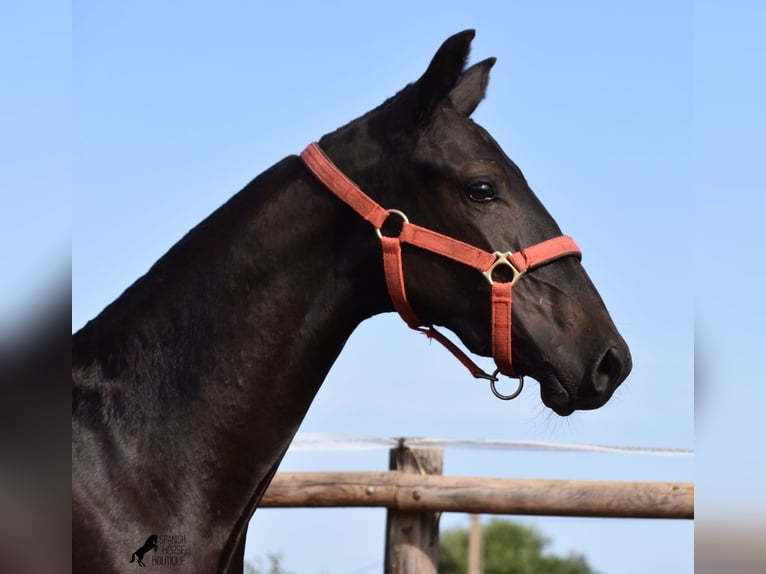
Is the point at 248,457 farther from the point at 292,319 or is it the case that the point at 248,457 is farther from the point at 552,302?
the point at 552,302

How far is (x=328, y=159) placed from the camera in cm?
288

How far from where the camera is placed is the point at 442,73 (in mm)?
2842

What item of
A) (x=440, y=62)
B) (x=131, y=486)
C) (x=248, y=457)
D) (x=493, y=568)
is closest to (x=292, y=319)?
(x=248, y=457)

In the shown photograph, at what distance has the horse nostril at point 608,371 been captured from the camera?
2.66 meters

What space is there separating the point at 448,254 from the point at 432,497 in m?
2.87

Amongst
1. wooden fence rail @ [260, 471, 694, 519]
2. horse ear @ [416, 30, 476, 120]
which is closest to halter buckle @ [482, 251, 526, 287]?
horse ear @ [416, 30, 476, 120]

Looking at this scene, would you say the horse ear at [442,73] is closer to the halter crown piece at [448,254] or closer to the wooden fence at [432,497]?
the halter crown piece at [448,254]

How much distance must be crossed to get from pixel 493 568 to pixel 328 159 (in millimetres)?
24651

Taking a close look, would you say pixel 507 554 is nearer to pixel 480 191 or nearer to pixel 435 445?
pixel 435 445

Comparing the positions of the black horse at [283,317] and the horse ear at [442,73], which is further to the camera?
the horse ear at [442,73]

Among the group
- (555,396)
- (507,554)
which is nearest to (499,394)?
(555,396)

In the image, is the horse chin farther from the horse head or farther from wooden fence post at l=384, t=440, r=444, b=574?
wooden fence post at l=384, t=440, r=444, b=574

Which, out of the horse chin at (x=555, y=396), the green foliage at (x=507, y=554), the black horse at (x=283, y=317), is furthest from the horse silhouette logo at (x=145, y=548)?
the green foliage at (x=507, y=554)

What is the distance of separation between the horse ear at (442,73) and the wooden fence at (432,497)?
9.81ft
